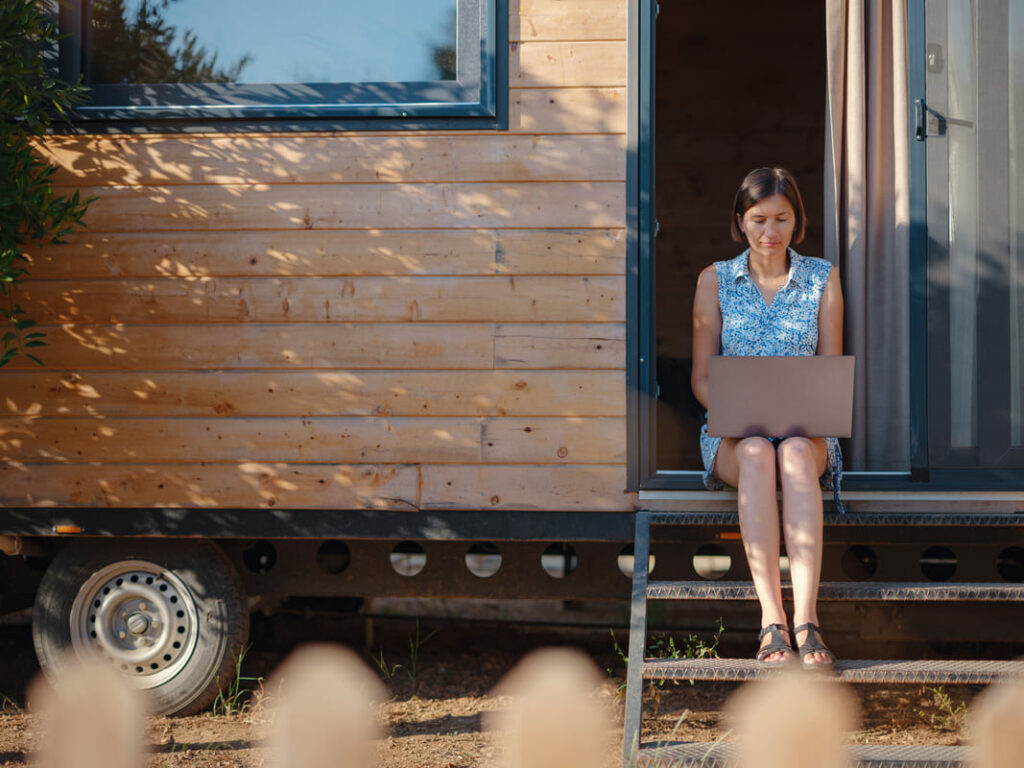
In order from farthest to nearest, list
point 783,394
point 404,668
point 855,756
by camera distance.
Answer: point 404,668, point 783,394, point 855,756

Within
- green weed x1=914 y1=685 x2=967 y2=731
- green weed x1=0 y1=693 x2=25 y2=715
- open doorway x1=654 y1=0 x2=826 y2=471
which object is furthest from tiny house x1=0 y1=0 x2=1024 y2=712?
open doorway x1=654 y1=0 x2=826 y2=471

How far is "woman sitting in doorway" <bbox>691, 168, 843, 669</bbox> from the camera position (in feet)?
8.35

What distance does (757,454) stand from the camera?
257 cm

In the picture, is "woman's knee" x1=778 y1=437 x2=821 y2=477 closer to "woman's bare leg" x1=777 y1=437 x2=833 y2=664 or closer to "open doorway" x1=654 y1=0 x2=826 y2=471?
"woman's bare leg" x1=777 y1=437 x2=833 y2=664

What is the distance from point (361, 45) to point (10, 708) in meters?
2.62

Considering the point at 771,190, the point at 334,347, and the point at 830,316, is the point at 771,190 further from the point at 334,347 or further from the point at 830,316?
the point at 334,347

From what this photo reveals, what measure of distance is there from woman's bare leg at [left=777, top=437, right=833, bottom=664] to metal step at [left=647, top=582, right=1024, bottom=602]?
151 millimetres

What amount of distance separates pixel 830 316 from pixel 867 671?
1107 mm

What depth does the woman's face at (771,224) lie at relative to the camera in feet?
9.33

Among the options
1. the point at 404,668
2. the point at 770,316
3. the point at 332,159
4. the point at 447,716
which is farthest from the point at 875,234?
the point at 404,668

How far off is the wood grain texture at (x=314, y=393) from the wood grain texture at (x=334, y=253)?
334mm

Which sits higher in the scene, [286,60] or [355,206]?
[286,60]

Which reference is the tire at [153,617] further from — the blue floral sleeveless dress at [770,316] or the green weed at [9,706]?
the blue floral sleeveless dress at [770,316]

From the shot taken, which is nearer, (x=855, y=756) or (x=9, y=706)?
(x=855, y=756)
